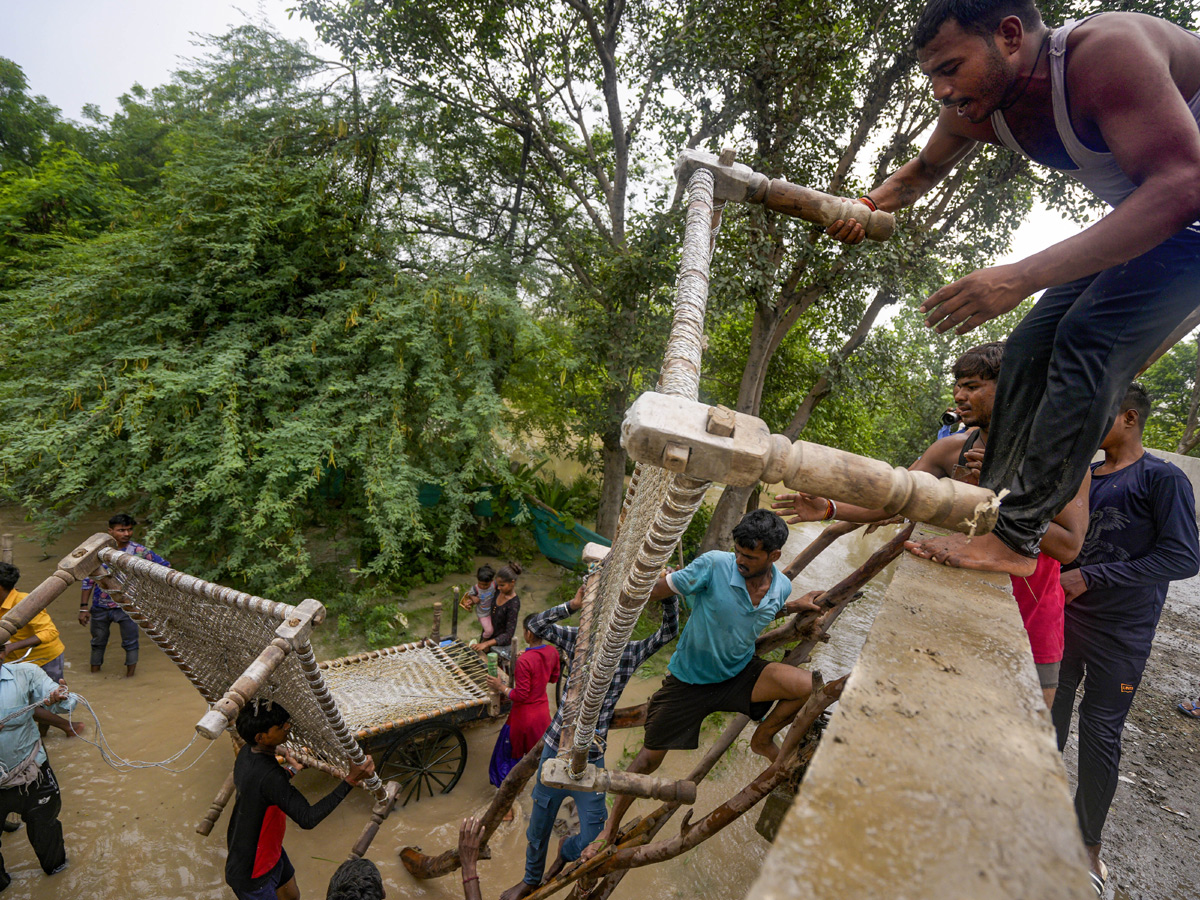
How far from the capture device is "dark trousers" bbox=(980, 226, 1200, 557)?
1.41m

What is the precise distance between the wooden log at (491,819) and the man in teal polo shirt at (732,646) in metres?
0.72

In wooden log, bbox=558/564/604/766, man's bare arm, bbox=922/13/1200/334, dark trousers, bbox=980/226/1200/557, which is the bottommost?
wooden log, bbox=558/564/604/766

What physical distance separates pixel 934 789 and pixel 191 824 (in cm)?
527

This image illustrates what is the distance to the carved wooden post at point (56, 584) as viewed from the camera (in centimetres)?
283

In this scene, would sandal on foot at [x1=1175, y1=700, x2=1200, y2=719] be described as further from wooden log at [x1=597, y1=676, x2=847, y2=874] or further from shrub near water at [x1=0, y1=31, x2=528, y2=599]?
shrub near water at [x1=0, y1=31, x2=528, y2=599]

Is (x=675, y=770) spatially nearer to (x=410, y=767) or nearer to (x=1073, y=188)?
(x=410, y=767)

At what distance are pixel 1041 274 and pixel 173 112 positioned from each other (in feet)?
31.8

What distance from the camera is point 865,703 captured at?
1036 mm

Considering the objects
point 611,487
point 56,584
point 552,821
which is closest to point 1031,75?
point 552,821

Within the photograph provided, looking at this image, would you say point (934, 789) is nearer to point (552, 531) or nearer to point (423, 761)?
point (423, 761)

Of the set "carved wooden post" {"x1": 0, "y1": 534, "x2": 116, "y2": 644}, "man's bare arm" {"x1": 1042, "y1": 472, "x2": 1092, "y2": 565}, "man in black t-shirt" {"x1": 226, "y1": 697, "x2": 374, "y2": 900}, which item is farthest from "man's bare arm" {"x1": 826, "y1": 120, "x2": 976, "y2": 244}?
"carved wooden post" {"x1": 0, "y1": 534, "x2": 116, "y2": 644}

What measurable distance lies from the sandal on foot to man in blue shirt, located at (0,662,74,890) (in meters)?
8.54

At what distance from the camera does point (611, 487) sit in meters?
8.55

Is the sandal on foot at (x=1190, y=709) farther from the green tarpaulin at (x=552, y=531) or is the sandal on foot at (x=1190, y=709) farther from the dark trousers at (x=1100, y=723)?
the green tarpaulin at (x=552, y=531)
